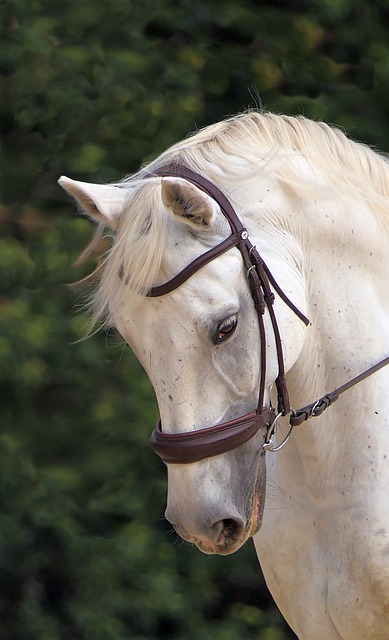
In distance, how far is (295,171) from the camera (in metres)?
2.01

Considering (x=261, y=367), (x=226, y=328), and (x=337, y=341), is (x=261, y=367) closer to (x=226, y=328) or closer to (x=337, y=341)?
(x=226, y=328)

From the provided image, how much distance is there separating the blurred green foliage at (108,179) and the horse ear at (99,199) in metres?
1.65

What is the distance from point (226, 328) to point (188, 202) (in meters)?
0.24

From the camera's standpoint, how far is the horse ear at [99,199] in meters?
1.86

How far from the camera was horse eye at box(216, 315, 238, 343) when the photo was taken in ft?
5.89

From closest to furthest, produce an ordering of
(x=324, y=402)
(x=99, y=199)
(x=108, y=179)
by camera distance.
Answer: (x=99, y=199) → (x=324, y=402) → (x=108, y=179)

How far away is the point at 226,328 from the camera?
1802 mm

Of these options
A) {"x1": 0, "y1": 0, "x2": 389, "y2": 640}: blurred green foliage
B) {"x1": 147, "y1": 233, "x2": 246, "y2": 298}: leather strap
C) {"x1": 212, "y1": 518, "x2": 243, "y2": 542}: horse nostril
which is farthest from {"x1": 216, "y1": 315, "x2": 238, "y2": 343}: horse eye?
{"x1": 0, "y1": 0, "x2": 389, "y2": 640}: blurred green foliage

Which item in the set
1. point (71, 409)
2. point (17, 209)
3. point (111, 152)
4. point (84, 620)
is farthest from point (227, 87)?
point (84, 620)

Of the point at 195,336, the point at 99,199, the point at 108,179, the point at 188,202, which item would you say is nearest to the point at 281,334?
the point at 195,336

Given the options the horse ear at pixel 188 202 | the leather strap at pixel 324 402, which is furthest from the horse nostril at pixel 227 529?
the horse ear at pixel 188 202

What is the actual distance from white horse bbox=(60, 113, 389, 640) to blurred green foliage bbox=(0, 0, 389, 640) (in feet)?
Result: 4.94

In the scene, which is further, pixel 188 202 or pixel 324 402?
pixel 324 402

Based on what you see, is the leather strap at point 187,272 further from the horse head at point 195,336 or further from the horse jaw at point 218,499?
the horse jaw at point 218,499
